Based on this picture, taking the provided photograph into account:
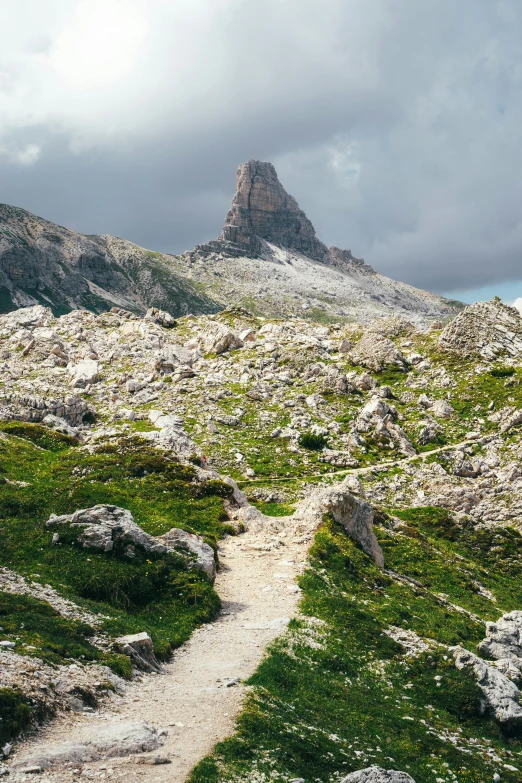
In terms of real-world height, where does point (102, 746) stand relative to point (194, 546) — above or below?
below

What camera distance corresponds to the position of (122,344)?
105 meters

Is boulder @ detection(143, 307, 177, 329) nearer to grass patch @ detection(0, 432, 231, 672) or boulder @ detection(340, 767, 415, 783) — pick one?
grass patch @ detection(0, 432, 231, 672)

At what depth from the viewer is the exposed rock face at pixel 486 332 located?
8750 cm

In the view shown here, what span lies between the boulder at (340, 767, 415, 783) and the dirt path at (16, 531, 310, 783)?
11.6 ft

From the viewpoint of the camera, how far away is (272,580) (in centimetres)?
3091

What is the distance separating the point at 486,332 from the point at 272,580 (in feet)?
238

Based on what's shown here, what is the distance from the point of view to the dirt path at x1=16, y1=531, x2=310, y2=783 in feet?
41.6

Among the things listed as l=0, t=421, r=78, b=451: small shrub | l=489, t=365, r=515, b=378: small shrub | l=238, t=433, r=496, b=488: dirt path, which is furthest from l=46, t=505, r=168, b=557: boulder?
l=489, t=365, r=515, b=378: small shrub

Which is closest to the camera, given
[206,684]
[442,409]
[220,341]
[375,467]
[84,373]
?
[206,684]

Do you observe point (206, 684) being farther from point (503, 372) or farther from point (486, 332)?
point (486, 332)

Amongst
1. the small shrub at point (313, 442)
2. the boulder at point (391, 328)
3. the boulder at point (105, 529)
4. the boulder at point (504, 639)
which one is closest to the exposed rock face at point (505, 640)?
the boulder at point (504, 639)

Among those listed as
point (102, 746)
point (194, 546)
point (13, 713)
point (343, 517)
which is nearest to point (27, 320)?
point (343, 517)

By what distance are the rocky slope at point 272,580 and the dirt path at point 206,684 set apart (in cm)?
10

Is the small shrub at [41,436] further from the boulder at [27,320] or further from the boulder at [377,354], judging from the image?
the boulder at [27,320]
